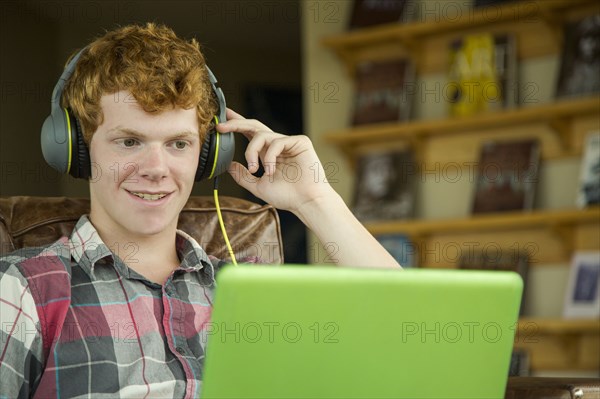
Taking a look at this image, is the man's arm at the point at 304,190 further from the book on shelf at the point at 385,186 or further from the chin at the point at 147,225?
the book on shelf at the point at 385,186

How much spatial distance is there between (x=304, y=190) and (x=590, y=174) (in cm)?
202

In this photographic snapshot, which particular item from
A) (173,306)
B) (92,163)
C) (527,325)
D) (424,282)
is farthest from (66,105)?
(527,325)

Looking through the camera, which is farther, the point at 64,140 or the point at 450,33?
the point at 450,33

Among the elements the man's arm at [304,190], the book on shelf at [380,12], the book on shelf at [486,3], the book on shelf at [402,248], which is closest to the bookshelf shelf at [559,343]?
the book on shelf at [402,248]

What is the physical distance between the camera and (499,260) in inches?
143

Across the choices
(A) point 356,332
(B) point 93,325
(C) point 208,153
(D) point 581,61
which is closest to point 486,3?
(D) point 581,61

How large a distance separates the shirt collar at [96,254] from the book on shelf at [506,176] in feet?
7.17

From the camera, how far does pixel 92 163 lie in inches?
59.7

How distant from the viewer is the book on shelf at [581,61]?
3.44 meters

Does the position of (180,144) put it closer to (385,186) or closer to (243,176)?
(243,176)

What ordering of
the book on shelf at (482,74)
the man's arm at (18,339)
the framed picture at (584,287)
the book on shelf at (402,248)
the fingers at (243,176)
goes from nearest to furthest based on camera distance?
the man's arm at (18,339) → the fingers at (243,176) → the framed picture at (584,287) → the book on shelf at (482,74) → the book on shelf at (402,248)

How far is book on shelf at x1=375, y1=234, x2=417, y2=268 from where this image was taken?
150 inches

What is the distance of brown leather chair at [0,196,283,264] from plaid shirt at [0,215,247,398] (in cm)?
11

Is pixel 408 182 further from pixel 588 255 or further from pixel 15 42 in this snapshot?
pixel 15 42
